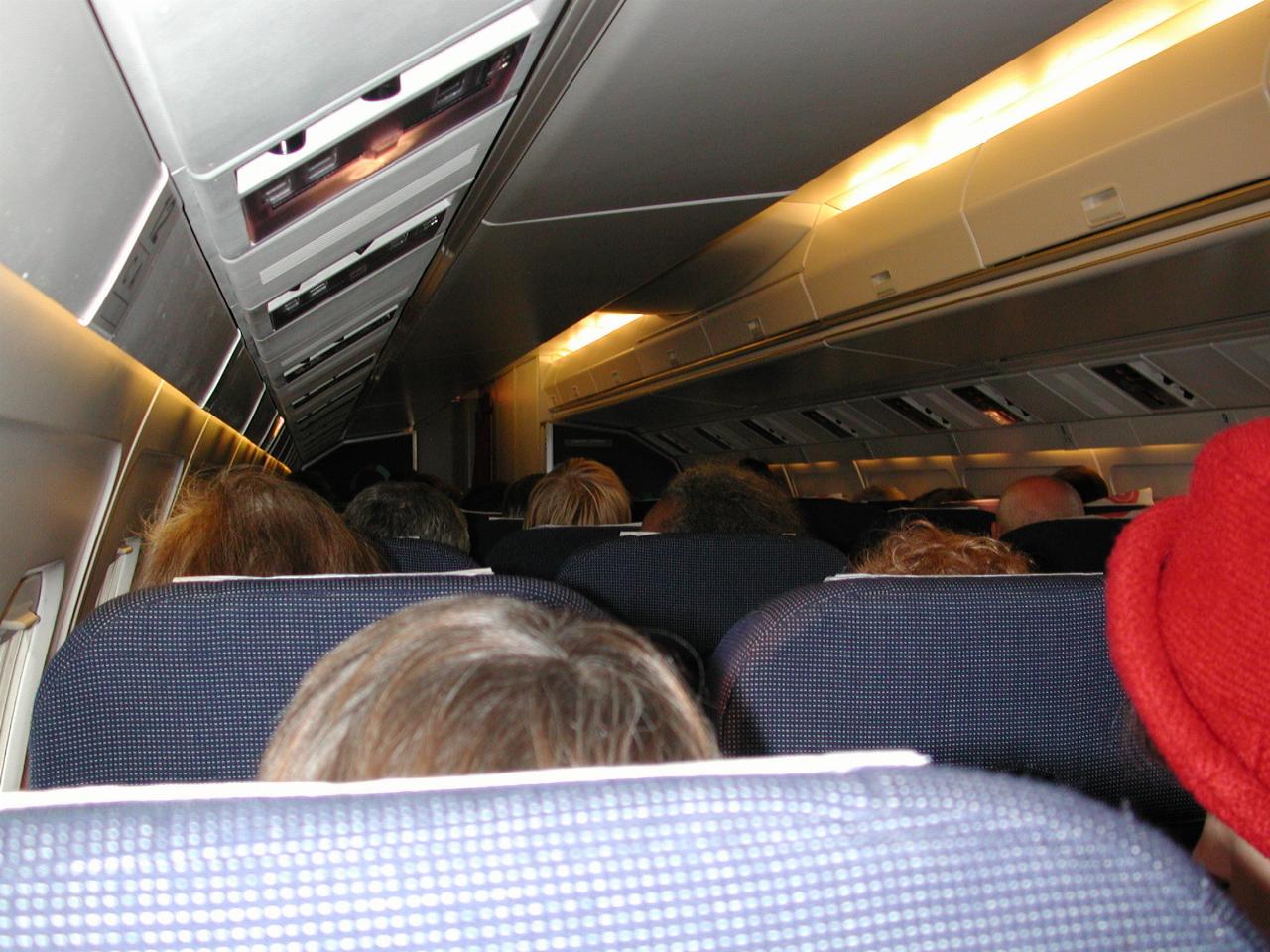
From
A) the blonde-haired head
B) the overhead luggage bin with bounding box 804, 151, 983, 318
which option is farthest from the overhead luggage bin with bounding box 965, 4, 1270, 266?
the blonde-haired head

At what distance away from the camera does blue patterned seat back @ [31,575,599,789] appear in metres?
1.54

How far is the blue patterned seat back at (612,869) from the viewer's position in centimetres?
47

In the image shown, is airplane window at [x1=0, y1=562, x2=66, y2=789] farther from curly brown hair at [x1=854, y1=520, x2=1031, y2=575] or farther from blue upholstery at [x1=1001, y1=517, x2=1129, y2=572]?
blue upholstery at [x1=1001, y1=517, x2=1129, y2=572]

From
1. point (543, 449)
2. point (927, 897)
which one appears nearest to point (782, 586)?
point (927, 897)

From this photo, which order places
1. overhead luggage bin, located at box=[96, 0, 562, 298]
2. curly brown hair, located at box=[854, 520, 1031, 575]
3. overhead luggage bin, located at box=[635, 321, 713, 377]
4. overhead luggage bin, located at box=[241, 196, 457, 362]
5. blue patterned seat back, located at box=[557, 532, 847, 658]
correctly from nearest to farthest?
overhead luggage bin, located at box=[96, 0, 562, 298] < curly brown hair, located at box=[854, 520, 1031, 575] < blue patterned seat back, located at box=[557, 532, 847, 658] < overhead luggage bin, located at box=[241, 196, 457, 362] < overhead luggage bin, located at box=[635, 321, 713, 377]

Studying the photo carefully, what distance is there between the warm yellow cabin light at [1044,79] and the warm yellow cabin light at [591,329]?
4373 mm

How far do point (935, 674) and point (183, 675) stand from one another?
1162 mm

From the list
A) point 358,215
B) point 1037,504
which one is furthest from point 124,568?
point 1037,504

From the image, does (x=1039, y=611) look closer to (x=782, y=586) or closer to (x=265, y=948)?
(x=782, y=586)

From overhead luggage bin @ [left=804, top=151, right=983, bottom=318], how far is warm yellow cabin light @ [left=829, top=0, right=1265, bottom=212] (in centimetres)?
23

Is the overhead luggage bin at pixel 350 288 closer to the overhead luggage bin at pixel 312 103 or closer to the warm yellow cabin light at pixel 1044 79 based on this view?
the overhead luggage bin at pixel 312 103

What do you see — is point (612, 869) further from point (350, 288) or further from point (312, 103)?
point (350, 288)

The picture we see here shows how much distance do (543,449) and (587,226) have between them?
32.5 feet

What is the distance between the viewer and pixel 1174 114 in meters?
3.21
